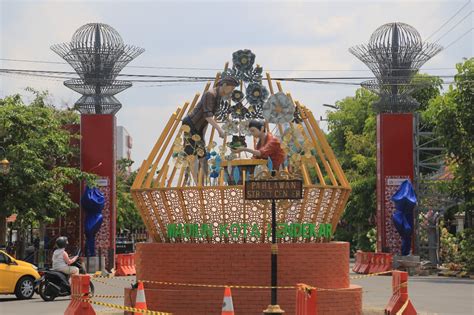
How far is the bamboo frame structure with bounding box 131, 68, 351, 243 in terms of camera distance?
17703 millimetres

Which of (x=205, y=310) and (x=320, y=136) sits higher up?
(x=320, y=136)

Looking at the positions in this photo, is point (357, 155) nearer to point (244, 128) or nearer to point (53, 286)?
point (53, 286)

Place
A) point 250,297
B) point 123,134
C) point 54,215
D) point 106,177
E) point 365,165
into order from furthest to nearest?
point 123,134, point 365,165, point 106,177, point 54,215, point 250,297

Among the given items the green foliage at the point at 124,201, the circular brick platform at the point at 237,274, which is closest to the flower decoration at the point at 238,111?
the circular brick platform at the point at 237,274

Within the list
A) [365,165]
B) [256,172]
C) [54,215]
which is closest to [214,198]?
[256,172]

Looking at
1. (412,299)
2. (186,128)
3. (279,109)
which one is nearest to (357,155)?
(412,299)

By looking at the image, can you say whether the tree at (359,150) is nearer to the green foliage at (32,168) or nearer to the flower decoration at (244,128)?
the green foliage at (32,168)

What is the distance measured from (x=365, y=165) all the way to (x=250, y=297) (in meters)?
37.9

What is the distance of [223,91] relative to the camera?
19359 mm

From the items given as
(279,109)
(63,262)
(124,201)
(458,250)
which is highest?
(279,109)

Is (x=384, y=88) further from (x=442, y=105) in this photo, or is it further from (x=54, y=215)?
(x=54, y=215)

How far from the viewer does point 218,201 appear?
58.1 feet

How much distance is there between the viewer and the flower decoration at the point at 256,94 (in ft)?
64.3

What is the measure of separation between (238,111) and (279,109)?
1502mm
